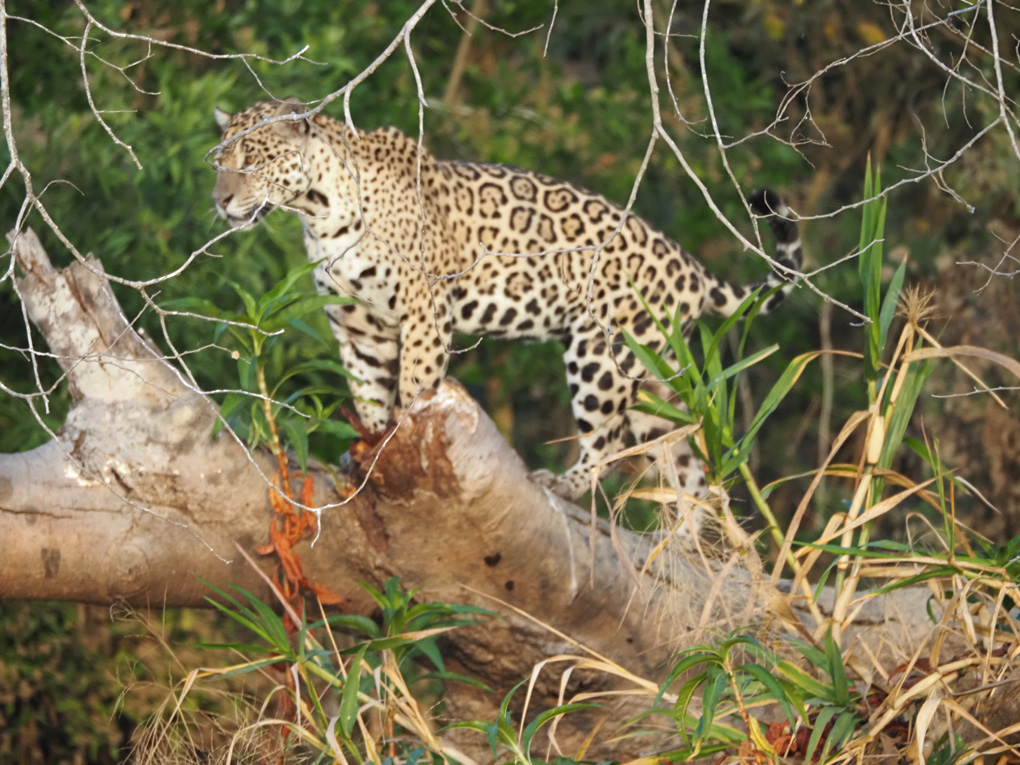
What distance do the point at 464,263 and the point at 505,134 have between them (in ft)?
11.2

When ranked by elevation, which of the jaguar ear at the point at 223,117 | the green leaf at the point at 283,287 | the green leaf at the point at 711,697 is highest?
the jaguar ear at the point at 223,117

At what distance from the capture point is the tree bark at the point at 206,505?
3770 millimetres

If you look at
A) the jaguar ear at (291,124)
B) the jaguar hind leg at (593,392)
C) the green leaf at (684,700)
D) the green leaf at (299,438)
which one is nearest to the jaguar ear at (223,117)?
the jaguar ear at (291,124)

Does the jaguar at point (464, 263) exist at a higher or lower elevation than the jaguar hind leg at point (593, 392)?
higher

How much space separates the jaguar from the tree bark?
3.07 ft

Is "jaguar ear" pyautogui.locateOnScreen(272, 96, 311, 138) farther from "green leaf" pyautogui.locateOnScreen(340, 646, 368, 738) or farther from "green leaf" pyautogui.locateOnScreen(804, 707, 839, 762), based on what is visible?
"green leaf" pyautogui.locateOnScreen(804, 707, 839, 762)

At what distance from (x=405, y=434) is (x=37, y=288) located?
4.04 feet

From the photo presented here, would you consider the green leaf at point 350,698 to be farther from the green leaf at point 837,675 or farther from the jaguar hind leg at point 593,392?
the jaguar hind leg at point 593,392

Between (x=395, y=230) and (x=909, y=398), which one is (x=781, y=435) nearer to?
(x=395, y=230)

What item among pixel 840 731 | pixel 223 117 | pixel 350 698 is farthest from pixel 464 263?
pixel 840 731

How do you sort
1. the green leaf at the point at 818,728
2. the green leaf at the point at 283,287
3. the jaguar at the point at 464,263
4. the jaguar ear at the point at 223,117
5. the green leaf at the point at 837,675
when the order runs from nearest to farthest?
the green leaf at the point at 818,728 < the green leaf at the point at 837,675 < the green leaf at the point at 283,287 < the jaguar at the point at 464,263 < the jaguar ear at the point at 223,117

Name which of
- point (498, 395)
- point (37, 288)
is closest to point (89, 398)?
point (37, 288)

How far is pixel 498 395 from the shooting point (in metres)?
9.39

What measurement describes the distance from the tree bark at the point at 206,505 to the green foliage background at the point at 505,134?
5.03 feet
